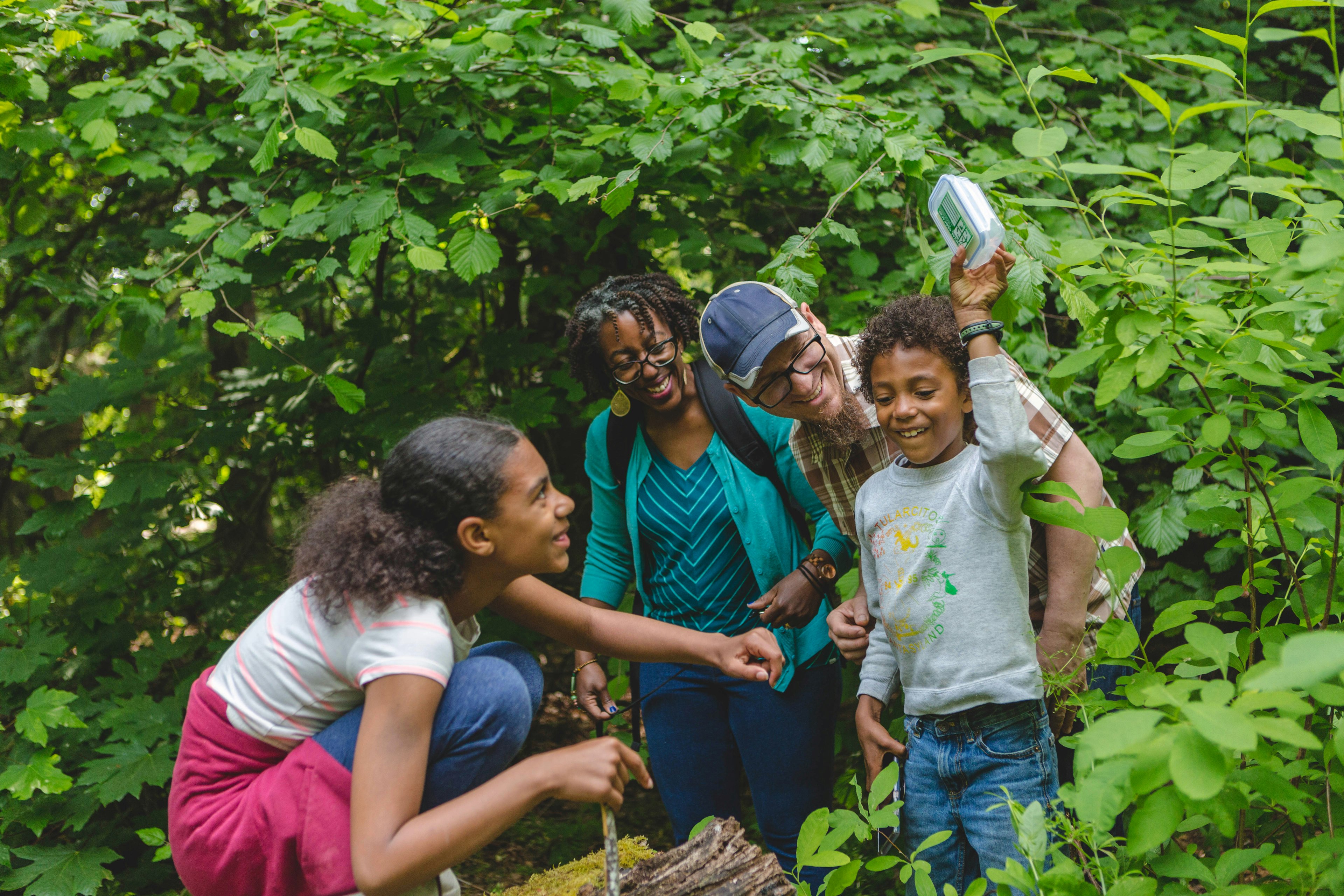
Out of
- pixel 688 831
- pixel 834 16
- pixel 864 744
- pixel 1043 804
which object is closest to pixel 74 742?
pixel 688 831

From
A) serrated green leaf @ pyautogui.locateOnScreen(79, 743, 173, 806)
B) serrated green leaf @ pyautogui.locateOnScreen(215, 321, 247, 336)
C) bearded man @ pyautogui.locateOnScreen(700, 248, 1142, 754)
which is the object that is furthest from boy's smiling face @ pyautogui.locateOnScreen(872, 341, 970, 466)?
serrated green leaf @ pyautogui.locateOnScreen(79, 743, 173, 806)

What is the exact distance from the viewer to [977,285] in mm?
1610

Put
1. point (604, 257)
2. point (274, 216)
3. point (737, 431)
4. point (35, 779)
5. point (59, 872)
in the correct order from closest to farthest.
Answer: point (737, 431) < point (274, 216) < point (35, 779) < point (59, 872) < point (604, 257)

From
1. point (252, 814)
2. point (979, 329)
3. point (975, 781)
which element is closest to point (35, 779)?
point (252, 814)

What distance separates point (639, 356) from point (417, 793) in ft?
3.70

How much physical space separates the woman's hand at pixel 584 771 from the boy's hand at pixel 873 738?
61cm

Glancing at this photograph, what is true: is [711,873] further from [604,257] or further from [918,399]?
[604,257]

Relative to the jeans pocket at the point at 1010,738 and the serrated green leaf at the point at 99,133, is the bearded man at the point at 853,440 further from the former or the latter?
the serrated green leaf at the point at 99,133

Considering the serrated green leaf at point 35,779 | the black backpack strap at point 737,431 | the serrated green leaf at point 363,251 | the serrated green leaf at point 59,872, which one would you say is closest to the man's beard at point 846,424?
the black backpack strap at point 737,431

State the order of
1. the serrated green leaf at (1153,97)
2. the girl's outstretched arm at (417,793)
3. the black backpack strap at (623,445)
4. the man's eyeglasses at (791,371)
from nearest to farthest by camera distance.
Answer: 1. the serrated green leaf at (1153,97)
2. the girl's outstretched arm at (417,793)
3. the man's eyeglasses at (791,371)
4. the black backpack strap at (623,445)

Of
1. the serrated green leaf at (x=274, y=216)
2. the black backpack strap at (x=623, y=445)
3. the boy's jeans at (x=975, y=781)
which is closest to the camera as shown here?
the boy's jeans at (x=975, y=781)

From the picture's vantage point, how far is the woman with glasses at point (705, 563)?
7.36ft

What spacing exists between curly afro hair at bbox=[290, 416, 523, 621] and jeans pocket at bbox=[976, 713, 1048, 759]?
3.39 feet

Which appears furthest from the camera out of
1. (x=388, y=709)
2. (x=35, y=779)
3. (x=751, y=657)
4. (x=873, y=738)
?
(x=35, y=779)
